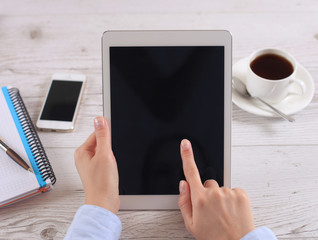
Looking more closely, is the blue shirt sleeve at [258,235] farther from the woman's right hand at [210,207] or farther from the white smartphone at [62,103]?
the white smartphone at [62,103]

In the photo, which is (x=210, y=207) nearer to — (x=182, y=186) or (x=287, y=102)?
(x=182, y=186)

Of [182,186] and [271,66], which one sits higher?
[271,66]

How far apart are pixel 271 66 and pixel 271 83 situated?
0.06m

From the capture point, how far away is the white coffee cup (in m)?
0.76

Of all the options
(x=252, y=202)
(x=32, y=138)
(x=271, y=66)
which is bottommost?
(x=252, y=202)

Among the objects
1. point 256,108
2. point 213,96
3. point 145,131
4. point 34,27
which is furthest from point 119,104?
point 34,27

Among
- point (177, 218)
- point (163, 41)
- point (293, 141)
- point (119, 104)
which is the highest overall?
point (163, 41)

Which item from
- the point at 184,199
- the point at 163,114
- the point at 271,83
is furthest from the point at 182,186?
the point at 271,83

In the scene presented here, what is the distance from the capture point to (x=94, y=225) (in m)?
0.62

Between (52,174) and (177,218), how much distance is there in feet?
0.87

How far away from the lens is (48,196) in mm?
740

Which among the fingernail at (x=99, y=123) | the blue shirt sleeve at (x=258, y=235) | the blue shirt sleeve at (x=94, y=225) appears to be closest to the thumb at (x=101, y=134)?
the fingernail at (x=99, y=123)

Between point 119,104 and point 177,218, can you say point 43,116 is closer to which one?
point 119,104

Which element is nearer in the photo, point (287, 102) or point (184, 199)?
point (184, 199)
